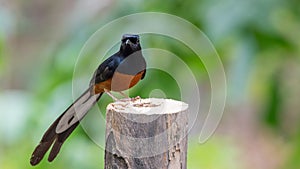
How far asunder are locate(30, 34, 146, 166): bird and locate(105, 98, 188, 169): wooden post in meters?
0.04

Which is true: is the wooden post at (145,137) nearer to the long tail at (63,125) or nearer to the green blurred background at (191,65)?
the long tail at (63,125)

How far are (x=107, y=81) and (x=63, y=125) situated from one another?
100 millimetres

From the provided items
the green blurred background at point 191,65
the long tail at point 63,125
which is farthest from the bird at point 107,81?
the green blurred background at point 191,65

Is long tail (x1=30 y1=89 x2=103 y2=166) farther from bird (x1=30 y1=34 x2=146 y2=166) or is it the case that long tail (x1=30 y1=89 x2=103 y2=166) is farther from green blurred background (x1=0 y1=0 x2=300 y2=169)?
green blurred background (x1=0 y1=0 x2=300 y2=169)

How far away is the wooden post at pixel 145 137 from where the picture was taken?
31.5 inches

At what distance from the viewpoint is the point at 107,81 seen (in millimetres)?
845

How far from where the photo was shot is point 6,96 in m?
1.69

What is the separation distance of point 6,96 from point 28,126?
20 centimetres

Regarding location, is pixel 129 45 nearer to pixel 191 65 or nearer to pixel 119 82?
pixel 119 82

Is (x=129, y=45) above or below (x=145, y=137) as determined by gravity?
above

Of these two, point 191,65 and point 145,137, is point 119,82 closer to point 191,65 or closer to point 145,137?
point 145,137

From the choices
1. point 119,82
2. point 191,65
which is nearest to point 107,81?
point 119,82

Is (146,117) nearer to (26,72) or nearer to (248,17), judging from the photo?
(248,17)

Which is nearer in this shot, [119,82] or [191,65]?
[119,82]
